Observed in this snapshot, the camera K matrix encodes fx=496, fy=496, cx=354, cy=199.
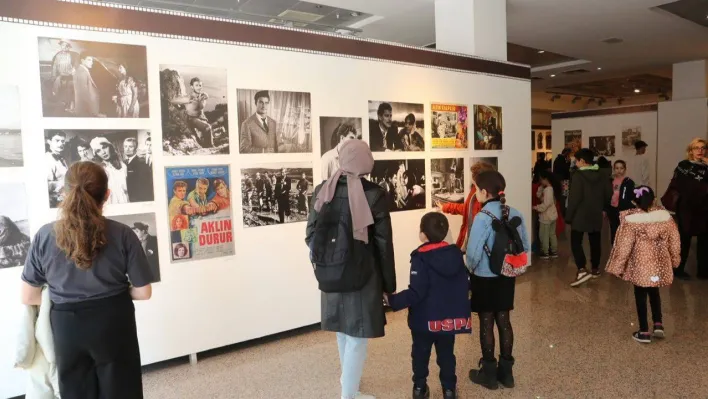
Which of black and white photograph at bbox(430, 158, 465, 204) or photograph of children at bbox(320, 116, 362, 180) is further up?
photograph of children at bbox(320, 116, 362, 180)

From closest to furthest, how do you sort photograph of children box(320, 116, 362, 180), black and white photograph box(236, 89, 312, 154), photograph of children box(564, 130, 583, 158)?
black and white photograph box(236, 89, 312, 154) → photograph of children box(320, 116, 362, 180) → photograph of children box(564, 130, 583, 158)

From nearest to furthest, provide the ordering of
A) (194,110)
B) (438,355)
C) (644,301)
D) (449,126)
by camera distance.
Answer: (438,355)
(194,110)
(644,301)
(449,126)

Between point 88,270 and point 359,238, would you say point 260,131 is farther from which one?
point 88,270

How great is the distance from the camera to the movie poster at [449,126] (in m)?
5.95

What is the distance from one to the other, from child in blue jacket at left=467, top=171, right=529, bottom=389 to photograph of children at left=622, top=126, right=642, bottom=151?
1206 cm

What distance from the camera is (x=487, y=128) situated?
6.57 metres

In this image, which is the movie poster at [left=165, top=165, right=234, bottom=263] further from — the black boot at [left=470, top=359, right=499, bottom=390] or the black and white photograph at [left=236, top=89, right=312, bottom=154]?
the black boot at [left=470, top=359, right=499, bottom=390]

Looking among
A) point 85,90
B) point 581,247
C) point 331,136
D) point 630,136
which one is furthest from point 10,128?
point 630,136

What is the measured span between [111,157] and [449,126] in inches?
151

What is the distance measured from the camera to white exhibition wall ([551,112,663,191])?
13336mm

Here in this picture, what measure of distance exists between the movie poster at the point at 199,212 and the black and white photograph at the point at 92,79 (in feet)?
2.06

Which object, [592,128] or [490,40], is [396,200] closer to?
[490,40]

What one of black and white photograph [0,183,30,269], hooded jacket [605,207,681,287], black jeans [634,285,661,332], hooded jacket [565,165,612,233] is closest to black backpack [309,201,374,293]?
black and white photograph [0,183,30,269]

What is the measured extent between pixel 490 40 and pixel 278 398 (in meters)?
5.43
